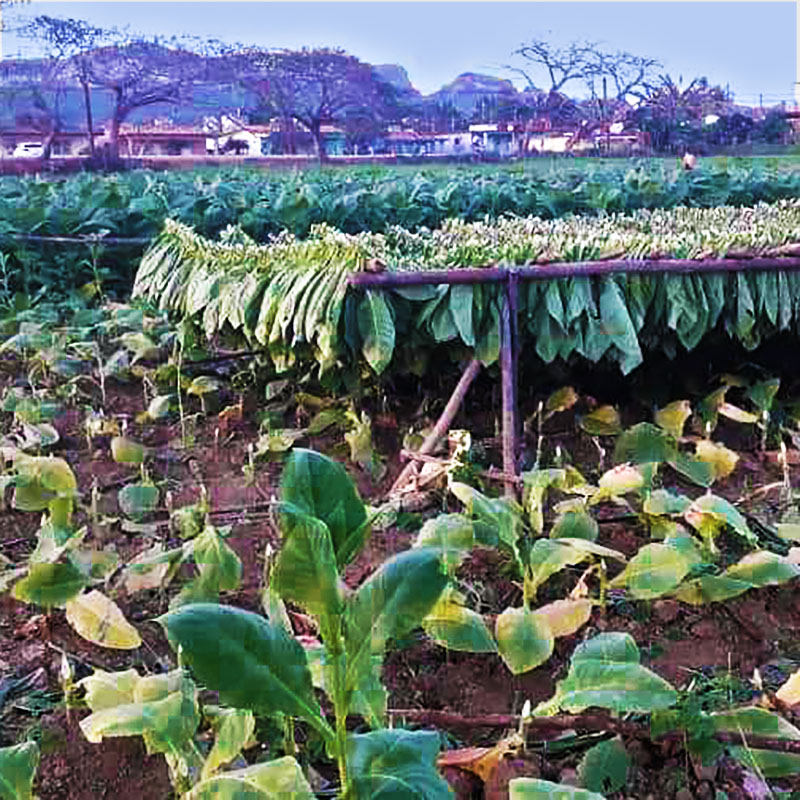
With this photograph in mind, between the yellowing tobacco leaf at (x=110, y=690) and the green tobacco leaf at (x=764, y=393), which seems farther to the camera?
the green tobacco leaf at (x=764, y=393)

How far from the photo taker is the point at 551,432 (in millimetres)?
3408

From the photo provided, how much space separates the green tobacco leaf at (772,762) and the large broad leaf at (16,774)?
1.02 meters

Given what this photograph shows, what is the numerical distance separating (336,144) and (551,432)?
121 ft

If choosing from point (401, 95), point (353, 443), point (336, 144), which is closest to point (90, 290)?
point (353, 443)

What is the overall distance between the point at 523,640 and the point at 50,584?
94 cm

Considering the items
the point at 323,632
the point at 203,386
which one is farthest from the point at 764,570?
the point at 203,386

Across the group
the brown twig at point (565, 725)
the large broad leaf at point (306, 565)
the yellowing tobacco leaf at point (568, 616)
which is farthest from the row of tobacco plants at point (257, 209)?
the large broad leaf at point (306, 565)

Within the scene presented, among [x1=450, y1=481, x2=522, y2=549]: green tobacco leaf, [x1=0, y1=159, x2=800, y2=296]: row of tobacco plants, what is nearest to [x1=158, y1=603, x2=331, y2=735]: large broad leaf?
[x1=450, y1=481, x2=522, y2=549]: green tobacco leaf

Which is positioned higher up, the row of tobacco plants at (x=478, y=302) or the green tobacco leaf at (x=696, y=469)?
the row of tobacco plants at (x=478, y=302)

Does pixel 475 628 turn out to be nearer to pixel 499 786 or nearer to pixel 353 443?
pixel 499 786

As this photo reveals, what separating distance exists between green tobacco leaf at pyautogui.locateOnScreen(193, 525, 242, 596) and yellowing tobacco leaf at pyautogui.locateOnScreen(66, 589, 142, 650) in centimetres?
17

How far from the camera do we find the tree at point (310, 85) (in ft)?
120

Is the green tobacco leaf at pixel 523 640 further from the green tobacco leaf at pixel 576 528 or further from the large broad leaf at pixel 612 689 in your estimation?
the green tobacco leaf at pixel 576 528

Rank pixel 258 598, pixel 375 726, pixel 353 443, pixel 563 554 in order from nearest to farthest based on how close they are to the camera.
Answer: pixel 375 726 → pixel 563 554 → pixel 258 598 → pixel 353 443
